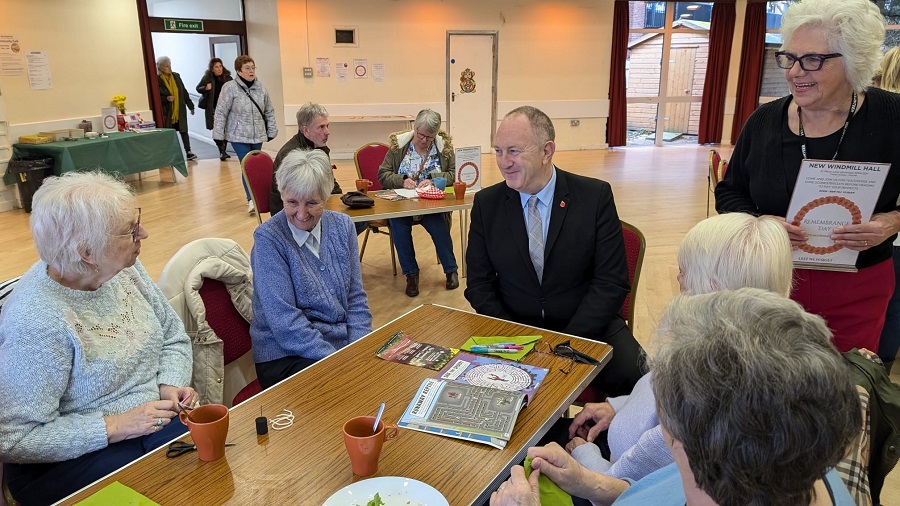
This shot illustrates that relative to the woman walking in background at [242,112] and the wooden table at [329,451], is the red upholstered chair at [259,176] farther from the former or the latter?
the wooden table at [329,451]

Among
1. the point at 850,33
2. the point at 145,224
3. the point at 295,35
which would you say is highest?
the point at 295,35

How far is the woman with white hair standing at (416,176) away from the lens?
4.78 meters

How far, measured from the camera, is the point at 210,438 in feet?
4.45

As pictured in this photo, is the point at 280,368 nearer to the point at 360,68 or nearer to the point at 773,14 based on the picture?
the point at 360,68

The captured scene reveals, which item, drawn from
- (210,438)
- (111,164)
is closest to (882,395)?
(210,438)

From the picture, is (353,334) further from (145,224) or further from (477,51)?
(477,51)

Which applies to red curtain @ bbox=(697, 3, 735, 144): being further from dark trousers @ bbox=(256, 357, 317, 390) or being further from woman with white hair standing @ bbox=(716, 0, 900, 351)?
dark trousers @ bbox=(256, 357, 317, 390)

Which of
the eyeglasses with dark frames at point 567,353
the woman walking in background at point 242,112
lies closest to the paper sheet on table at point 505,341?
the eyeglasses with dark frames at point 567,353

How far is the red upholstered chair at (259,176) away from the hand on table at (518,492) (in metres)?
3.88

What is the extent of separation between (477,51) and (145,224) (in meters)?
7.48

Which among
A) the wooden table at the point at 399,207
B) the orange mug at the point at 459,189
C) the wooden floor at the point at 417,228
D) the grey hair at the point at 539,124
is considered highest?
the grey hair at the point at 539,124

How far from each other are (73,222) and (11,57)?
737 centimetres

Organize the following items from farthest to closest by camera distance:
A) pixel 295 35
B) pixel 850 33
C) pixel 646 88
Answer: pixel 646 88 < pixel 295 35 < pixel 850 33

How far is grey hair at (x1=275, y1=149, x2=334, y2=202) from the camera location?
2.37 metres
